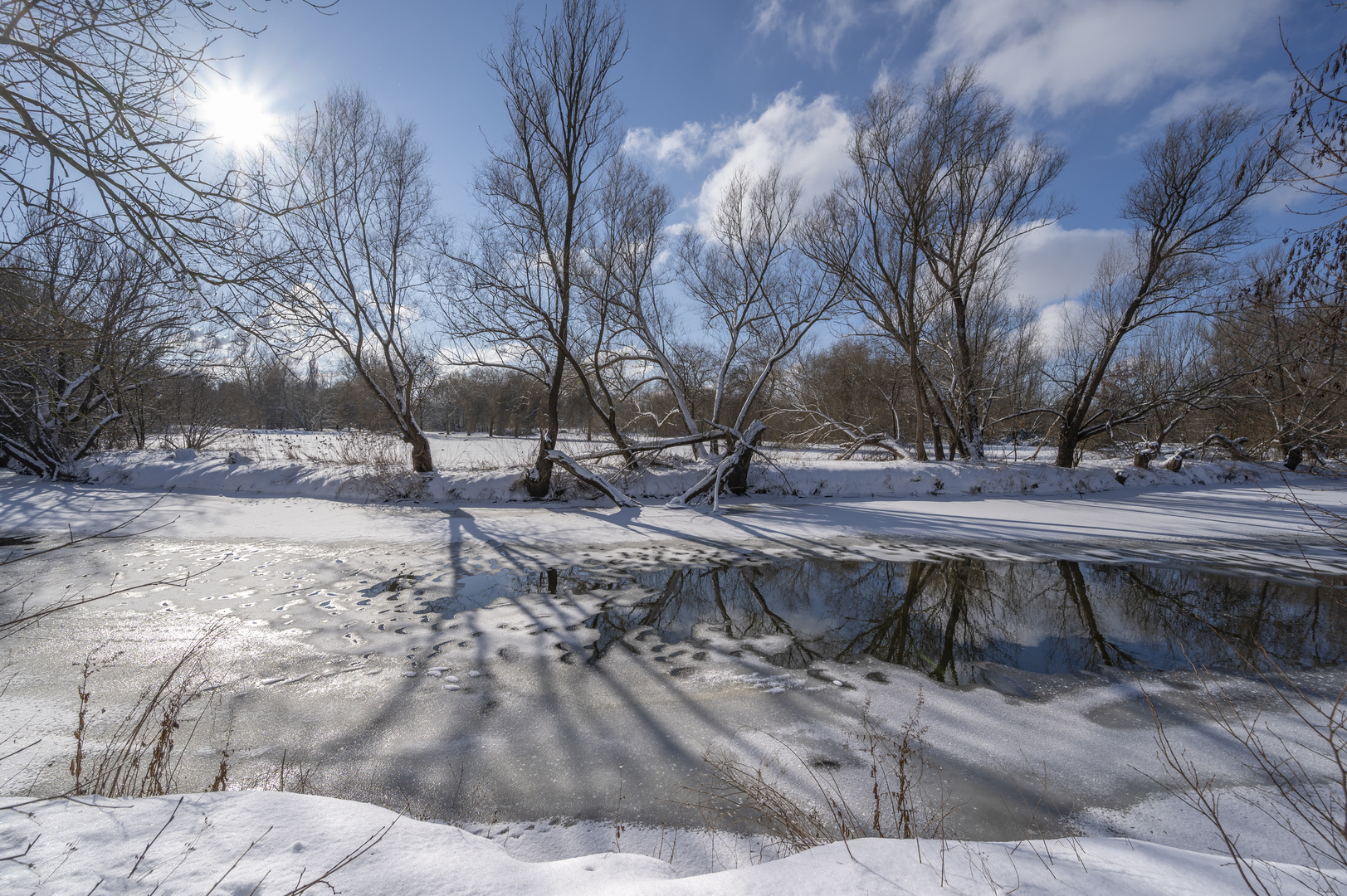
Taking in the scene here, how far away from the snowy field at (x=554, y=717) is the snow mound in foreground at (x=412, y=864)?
0.5 inches

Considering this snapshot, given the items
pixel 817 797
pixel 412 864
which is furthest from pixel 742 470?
pixel 412 864

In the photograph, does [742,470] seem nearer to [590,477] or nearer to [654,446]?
[654,446]

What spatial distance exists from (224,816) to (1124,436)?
30.4 m

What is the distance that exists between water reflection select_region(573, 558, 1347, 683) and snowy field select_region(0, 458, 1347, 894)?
11 cm

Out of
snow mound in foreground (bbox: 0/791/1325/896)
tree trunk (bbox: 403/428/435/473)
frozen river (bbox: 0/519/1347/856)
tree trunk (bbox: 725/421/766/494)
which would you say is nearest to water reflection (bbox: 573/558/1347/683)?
frozen river (bbox: 0/519/1347/856)

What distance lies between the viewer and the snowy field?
2.12 meters

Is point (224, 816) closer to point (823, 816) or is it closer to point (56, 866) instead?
point (56, 866)

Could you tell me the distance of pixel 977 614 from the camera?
626 cm

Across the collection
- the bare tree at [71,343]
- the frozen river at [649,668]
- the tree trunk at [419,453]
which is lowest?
A: the frozen river at [649,668]

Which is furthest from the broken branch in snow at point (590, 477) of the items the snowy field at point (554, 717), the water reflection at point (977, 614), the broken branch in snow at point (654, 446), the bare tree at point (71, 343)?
the bare tree at point (71, 343)

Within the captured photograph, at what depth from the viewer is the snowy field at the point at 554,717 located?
2.12 meters

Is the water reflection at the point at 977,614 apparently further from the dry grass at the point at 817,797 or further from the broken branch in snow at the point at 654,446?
the broken branch in snow at the point at 654,446

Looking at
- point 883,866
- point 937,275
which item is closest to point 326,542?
point 883,866

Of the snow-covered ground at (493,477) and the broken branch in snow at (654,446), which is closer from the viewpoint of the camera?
the snow-covered ground at (493,477)
